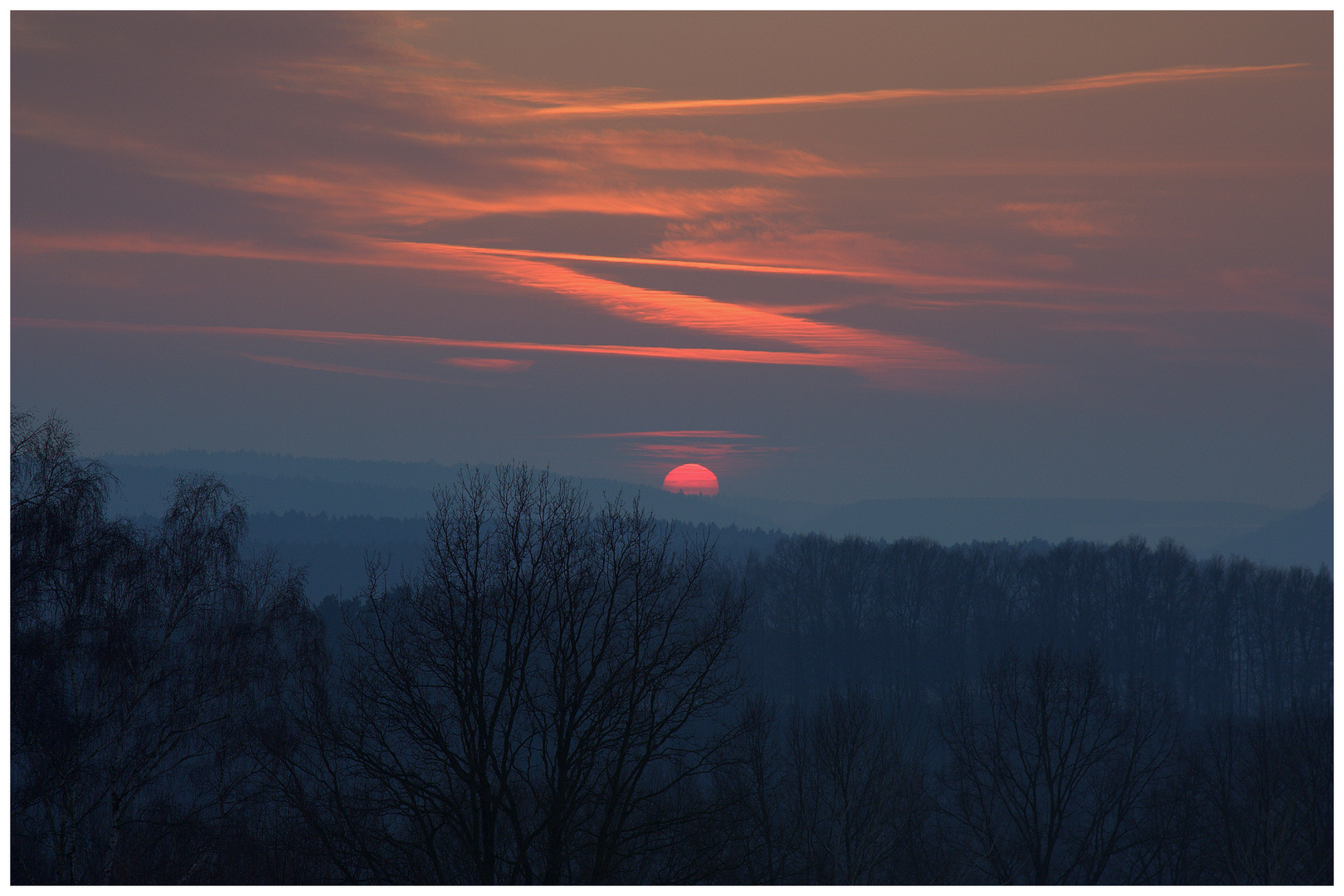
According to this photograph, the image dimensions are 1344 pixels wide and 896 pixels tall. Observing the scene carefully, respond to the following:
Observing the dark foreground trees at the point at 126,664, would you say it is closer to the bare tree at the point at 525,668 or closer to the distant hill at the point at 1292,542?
the bare tree at the point at 525,668

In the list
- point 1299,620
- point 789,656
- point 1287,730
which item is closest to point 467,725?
point 1287,730

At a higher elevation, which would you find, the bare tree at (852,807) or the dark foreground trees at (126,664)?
the dark foreground trees at (126,664)

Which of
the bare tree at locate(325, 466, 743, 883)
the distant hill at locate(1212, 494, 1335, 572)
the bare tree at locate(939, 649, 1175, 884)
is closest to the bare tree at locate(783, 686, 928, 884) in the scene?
the bare tree at locate(939, 649, 1175, 884)

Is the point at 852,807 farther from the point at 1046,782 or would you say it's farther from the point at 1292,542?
the point at 1292,542

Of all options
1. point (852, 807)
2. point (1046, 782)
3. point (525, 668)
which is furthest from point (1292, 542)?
point (525, 668)

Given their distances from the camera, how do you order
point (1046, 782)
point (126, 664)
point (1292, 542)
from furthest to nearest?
point (1292, 542)
point (1046, 782)
point (126, 664)

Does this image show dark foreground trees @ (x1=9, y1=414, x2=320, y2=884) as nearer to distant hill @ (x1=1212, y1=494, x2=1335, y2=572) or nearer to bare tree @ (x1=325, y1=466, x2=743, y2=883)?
bare tree @ (x1=325, y1=466, x2=743, y2=883)

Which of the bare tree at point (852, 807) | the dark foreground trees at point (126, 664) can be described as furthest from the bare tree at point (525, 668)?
the bare tree at point (852, 807)

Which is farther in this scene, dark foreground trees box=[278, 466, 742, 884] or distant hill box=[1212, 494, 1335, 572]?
distant hill box=[1212, 494, 1335, 572]

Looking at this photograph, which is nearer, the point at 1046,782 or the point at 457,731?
the point at 457,731
